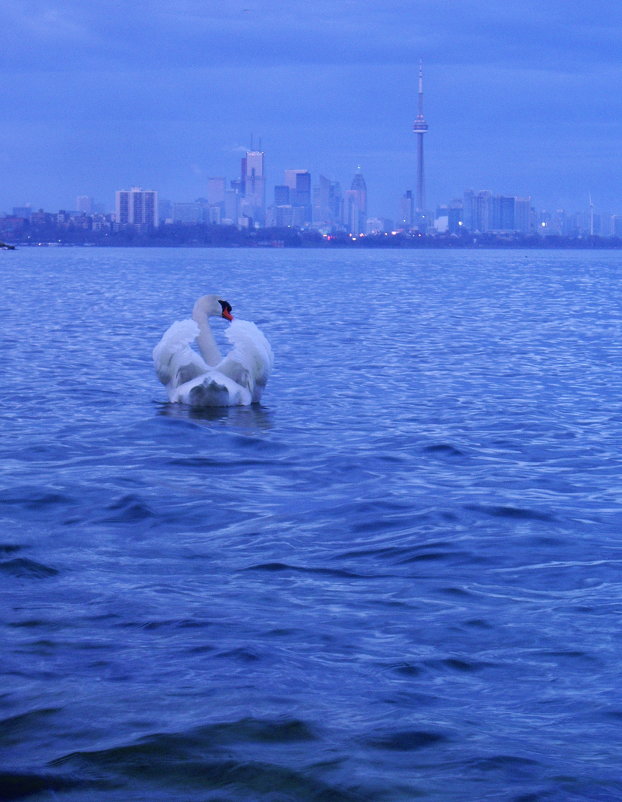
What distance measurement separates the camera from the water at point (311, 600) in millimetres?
5832

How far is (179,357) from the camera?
55.0 feet

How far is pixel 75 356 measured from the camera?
83.9ft

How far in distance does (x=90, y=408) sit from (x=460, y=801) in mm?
12657

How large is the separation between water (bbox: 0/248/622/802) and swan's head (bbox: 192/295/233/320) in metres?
1.40

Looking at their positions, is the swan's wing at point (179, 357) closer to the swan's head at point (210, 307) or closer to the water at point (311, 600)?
the water at point (311, 600)

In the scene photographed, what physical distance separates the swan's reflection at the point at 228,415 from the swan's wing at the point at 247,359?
343mm

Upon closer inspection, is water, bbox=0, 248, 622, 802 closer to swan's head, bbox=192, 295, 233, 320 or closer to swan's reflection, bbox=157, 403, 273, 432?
swan's reflection, bbox=157, 403, 273, 432

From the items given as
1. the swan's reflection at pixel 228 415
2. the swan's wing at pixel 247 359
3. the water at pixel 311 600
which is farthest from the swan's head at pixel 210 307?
the swan's reflection at pixel 228 415

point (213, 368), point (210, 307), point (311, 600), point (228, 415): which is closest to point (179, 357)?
point (213, 368)

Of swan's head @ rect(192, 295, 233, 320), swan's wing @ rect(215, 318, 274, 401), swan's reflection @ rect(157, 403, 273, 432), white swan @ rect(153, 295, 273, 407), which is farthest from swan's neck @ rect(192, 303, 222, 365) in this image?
swan's reflection @ rect(157, 403, 273, 432)

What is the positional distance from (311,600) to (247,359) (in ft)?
29.2

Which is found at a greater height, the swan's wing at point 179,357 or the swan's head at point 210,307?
the swan's head at point 210,307

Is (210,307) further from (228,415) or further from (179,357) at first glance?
(228,415)

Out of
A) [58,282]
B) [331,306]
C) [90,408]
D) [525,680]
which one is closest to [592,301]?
[331,306]
